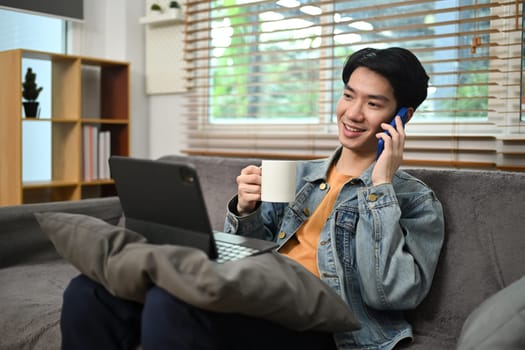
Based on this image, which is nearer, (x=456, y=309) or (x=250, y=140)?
(x=456, y=309)

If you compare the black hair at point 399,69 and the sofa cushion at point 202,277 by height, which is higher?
the black hair at point 399,69

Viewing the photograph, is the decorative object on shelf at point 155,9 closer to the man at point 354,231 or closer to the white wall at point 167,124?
the white wall at point 167,124

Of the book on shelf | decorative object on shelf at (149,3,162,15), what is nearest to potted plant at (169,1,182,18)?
decorative object on shelf at (149,3,162,15)

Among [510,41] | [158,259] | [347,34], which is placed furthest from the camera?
[347,34]

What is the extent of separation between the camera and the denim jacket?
137 cm

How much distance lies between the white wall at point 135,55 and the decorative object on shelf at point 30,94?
0.44 metres

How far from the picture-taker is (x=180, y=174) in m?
1.11

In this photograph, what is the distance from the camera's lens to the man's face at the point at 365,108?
1562 mm

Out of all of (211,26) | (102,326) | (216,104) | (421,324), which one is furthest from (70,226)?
(211,26)

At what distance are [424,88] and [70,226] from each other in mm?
998

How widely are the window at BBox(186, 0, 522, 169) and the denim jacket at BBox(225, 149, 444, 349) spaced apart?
2.27 feet

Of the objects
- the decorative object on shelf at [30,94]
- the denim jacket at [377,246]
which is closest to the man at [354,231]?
the denim jacket at [377,246]

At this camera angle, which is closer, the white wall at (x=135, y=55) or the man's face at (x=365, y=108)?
the man's face at (x=365, y=108)

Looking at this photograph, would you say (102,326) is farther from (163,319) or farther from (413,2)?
(413,2)
